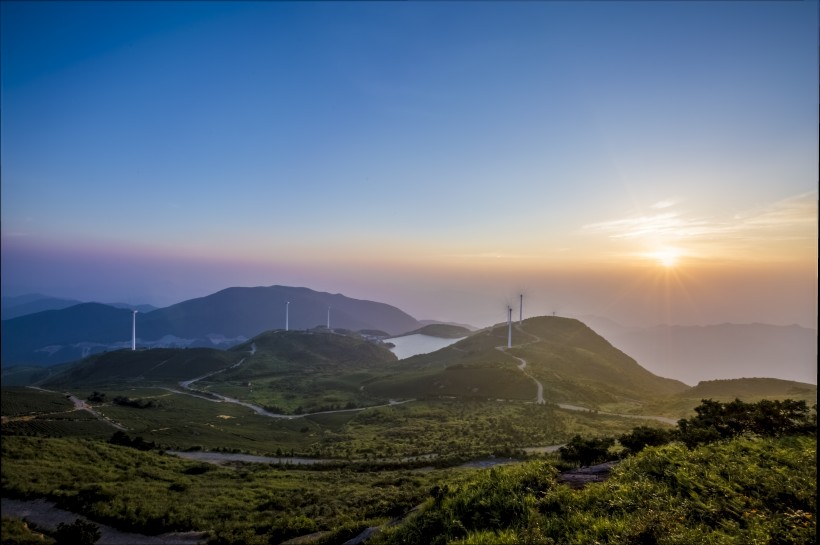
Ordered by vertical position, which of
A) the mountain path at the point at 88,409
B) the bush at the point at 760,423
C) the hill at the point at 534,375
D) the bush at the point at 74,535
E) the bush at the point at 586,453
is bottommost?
the hill at the point at 534,375

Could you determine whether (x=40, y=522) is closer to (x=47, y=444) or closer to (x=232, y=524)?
(x=232, y=524)

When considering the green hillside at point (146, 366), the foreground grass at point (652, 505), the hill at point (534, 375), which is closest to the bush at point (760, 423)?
the foreground grass at point (652, 505)

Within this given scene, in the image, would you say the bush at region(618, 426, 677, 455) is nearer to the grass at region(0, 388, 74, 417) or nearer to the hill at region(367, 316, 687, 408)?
the grass at region(0, 388, 74, 417)

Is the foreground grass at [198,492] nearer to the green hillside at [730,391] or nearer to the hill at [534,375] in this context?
the hill at [534,375]

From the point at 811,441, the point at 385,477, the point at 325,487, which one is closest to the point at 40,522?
the point at 325,487

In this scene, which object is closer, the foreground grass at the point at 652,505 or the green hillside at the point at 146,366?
the foreground grass at the point at 652,505
